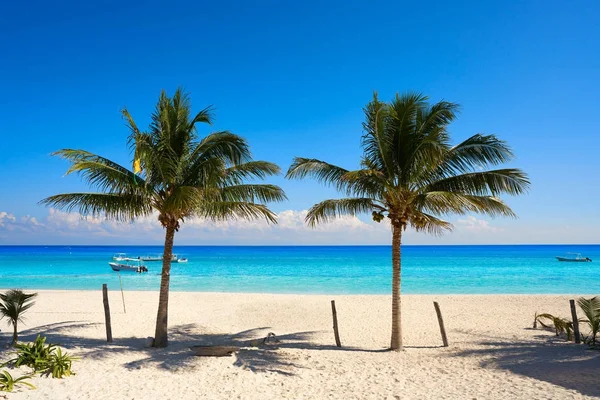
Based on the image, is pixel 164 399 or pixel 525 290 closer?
pixel 164 399

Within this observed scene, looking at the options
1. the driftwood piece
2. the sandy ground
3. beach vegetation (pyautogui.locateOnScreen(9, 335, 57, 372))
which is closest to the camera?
the sandy ground

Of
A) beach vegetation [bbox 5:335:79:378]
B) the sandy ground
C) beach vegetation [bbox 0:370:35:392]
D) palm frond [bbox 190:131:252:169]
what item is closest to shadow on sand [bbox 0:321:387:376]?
the sandy ground

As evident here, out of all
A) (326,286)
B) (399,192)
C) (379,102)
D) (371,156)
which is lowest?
(326,286)

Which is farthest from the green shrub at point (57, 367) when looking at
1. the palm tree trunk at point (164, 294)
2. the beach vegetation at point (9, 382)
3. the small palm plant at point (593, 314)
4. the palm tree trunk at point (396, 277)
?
the small palm plant at point (593, 314)

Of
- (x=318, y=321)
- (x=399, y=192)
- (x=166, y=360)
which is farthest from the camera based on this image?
(x=318, y=321)

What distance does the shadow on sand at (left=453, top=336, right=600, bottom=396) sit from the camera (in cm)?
734

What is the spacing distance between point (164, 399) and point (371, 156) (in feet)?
22.4

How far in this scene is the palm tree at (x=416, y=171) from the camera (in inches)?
365

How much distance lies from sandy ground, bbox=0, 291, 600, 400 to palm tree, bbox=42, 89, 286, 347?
2081 millimetres

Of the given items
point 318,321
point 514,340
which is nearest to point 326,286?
point 318,321

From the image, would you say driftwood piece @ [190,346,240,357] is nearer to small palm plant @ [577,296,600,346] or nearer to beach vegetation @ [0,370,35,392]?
beach vegetation @ [0,370,35,392]

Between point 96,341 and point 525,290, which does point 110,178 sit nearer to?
point 96,341

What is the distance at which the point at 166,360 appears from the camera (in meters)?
8.99

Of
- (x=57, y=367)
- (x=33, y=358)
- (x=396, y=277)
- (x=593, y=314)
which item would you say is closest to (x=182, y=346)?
(x=57, y=367)
